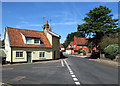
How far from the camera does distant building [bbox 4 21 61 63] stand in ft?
80.6

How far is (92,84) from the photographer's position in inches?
306

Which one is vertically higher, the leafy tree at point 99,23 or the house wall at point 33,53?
the leafy tree at point 99,23

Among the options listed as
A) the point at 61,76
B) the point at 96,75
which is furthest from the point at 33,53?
the point at 96,75

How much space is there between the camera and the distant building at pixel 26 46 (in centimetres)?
2456

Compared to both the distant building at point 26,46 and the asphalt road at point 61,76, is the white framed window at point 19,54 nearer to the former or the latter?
the distant building at point 26,46

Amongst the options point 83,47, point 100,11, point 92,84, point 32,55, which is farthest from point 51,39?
point 83,47

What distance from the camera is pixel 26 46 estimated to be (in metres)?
26.0

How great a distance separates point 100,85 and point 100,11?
94.0 ft

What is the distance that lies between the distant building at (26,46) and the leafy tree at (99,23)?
31.8ft

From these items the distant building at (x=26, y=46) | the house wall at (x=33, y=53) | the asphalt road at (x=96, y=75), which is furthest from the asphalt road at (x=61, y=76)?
the distant building at (x=26, y=46)

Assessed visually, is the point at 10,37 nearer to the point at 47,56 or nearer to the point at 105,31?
the point at 47,56

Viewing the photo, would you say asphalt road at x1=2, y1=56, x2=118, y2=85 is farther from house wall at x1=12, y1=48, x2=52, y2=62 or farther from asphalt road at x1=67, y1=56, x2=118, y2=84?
house wall at x1=12, y1=48, x2=52, y2=62

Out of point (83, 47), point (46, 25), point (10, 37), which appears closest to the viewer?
point (10, 37)

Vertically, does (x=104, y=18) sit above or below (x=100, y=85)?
above
